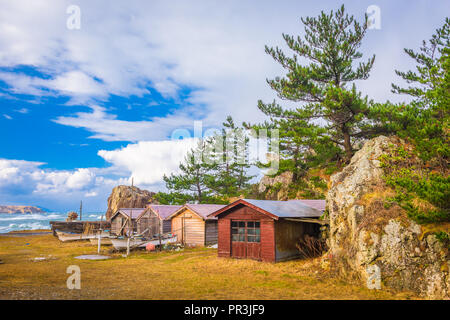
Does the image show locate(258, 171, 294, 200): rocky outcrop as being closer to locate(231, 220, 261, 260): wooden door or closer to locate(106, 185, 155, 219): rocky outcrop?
Result: locate(231, 220, 261, 260): wooden door

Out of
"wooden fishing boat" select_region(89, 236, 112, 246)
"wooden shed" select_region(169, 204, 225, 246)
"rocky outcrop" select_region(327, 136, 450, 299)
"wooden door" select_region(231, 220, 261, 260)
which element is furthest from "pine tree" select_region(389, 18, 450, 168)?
"wooden fishing boat" select_region(89, 236, 112, 246)

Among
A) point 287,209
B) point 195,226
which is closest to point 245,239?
point 287,209

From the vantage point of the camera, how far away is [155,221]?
32531 mm

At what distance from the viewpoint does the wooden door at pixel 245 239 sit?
64.0ft

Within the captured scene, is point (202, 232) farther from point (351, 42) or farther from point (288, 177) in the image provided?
point (351, 42)

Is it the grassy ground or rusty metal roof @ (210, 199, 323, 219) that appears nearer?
the grassy ground

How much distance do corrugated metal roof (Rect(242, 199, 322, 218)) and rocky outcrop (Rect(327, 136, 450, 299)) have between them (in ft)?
10.6

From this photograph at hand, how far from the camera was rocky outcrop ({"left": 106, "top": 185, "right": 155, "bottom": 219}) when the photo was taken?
203ft

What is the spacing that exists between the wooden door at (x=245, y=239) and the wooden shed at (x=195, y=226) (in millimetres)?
7932

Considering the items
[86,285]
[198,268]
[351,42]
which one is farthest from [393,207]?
[351,42]

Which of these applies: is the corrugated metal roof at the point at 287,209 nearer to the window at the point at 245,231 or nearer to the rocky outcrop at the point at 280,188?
the window at the point at 245,231

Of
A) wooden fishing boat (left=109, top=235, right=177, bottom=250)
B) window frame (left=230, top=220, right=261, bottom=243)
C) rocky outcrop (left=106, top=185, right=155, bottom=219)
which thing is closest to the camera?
window frame (left=230, top=220, right=261, bottom=243)

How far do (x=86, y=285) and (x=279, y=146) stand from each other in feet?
77.5
